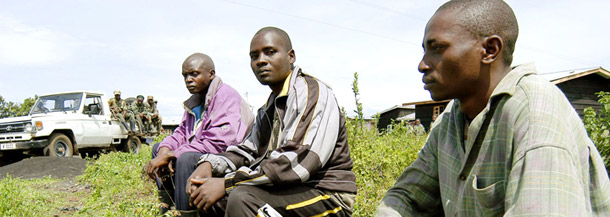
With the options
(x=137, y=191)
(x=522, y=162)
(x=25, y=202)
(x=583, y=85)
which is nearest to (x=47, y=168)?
(x=137, y=191)

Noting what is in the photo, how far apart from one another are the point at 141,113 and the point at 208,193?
14.5 metres

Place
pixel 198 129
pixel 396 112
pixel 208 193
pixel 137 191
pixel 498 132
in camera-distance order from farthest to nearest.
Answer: pixel 396 112 < pixel 137 191 < pixel 198 129 < pixel 208 193 < pixel 498 132

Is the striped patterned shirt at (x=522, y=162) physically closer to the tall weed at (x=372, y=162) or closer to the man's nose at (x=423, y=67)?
the man's nose at (x=423, y=67)

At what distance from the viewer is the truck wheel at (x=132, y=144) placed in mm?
14511

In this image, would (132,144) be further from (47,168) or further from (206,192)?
(206,192)

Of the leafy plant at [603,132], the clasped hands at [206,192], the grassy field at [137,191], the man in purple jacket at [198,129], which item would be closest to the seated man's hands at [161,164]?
the man in purple jacket at [198,129]

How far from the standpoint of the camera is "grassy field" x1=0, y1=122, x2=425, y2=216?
3896 millimetres

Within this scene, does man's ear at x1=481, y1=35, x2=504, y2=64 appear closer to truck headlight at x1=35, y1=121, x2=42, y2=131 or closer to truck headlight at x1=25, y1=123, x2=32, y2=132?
truck headlight at x1=35, y1=121, x2=42, y2=131

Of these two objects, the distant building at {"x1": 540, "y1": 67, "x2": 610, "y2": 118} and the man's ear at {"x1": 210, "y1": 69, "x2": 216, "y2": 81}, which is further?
the distant building at {"x1": 540, "y1": 67, "x2": 610, "y2": 118}

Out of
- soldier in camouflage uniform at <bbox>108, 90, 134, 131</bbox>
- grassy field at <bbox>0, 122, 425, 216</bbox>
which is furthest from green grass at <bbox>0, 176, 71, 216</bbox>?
soldier in camouflage uniform at <bbox>108, 90, 134, 131</bbox>

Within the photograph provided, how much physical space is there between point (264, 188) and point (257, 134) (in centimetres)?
69

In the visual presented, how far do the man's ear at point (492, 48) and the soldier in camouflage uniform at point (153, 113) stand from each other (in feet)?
53.5

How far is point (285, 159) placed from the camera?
7.39 ft

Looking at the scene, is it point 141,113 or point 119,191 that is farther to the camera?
point 141,113
